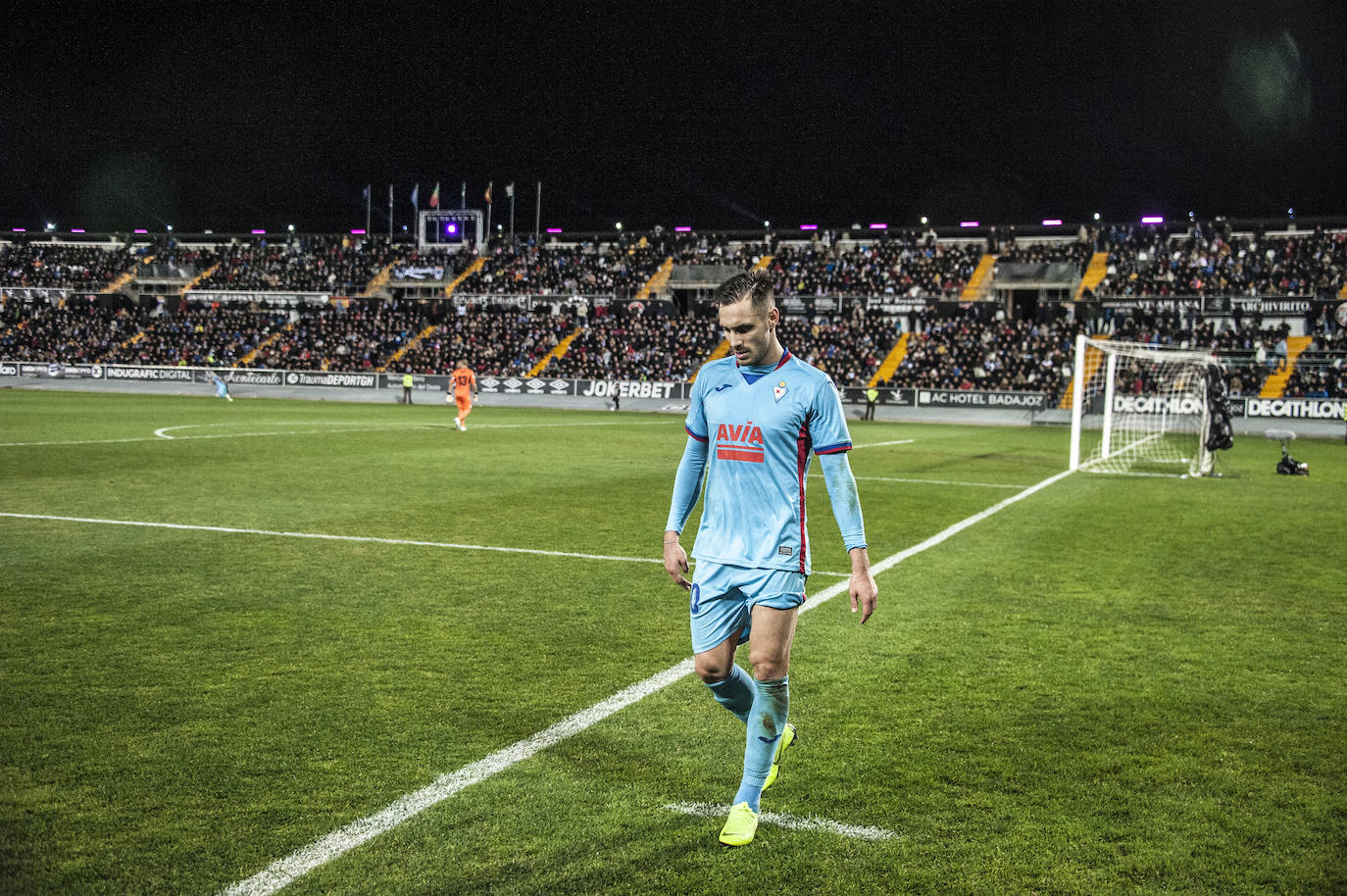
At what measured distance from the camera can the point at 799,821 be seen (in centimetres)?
413

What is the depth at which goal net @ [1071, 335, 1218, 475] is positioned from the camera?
21062mm

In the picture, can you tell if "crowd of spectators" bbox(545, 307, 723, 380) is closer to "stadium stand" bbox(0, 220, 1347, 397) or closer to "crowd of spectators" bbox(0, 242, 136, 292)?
"stadium stand" bbox(0, 220, 1347, 397)

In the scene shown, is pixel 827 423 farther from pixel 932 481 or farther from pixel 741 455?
pixel 932 481

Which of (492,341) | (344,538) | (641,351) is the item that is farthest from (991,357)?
(344,538)

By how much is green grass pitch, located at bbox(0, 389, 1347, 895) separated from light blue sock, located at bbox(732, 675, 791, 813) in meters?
0.23

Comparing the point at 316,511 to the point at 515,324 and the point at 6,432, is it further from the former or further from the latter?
the point at 515,324

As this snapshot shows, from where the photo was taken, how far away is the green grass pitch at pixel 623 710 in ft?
12.3

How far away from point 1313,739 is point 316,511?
Result: 32.9 feet

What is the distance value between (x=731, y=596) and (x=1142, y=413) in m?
36.4

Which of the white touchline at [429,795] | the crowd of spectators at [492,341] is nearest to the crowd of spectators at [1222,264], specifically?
the crowd of spectators at [492,341]

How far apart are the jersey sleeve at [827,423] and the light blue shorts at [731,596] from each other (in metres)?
0.52

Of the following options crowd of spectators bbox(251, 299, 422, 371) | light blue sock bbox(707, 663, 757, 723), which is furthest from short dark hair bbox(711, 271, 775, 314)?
crowd of spectators bbox(251, 299, 422, 371)

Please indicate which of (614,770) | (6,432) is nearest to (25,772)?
(614,770)

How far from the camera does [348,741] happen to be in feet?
15.7
